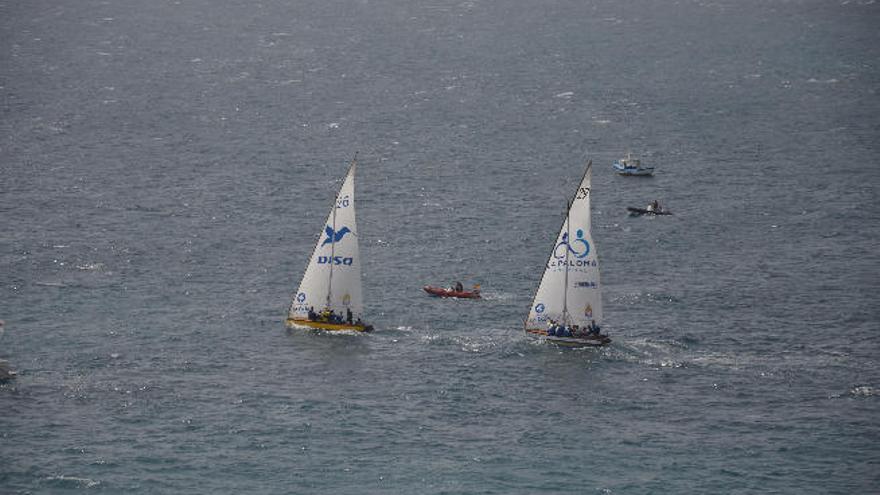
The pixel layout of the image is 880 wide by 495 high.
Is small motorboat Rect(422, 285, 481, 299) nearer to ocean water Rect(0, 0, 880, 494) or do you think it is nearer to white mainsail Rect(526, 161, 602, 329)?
ocean water Rect(0, 0, 880, 494)

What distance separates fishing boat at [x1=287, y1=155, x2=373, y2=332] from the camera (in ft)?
536

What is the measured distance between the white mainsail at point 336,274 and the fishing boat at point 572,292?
19212mm

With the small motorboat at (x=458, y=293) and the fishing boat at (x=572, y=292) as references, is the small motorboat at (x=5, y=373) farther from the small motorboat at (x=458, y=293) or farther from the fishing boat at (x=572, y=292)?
the fishing boat at (x=572, y=292)

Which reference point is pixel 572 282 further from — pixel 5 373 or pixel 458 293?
pixel 5 373

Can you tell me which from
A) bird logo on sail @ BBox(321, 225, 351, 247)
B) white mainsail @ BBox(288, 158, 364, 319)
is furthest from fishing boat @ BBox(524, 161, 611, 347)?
bird logo on sail @ BBox(321, 225, 351, 247)

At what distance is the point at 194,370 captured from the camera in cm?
15162

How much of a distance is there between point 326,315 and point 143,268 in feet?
103

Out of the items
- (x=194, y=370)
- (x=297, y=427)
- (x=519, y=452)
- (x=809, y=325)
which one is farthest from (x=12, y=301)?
(x=809, y=325)

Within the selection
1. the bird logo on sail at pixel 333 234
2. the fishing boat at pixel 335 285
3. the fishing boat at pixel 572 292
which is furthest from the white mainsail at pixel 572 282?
the bird logo on sail at pixel 333 234

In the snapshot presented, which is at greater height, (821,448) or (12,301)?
(12,301)

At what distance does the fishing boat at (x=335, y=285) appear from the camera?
163 meters

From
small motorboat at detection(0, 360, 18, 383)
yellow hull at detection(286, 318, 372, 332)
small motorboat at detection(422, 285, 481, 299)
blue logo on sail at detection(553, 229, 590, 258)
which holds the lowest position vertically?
small motorboat at detection(0, 360, 18, 383)

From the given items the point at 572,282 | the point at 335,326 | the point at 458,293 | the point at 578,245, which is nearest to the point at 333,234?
the point at 335,326

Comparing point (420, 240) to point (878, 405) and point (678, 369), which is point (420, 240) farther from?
point (878, 405)
